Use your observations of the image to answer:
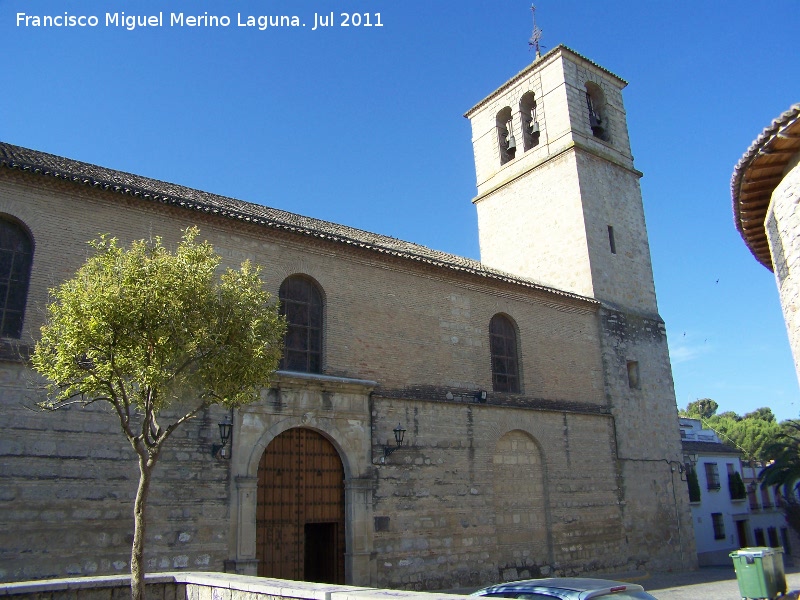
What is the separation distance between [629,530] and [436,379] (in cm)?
682

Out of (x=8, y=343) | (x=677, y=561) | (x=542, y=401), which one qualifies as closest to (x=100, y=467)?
(x=8, y=343)

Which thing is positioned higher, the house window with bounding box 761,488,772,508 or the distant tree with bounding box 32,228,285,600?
the distant tree with bounding box 32,228,285,600

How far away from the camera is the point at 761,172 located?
23.6ft

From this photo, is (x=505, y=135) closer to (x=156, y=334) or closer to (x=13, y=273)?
(x=13, y=273)

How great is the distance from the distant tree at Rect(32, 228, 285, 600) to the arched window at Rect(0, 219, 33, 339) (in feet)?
7.96

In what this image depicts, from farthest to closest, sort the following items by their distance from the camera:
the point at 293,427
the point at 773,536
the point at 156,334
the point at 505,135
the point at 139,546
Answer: the point at 773,536
the point at 505,135
the point at 293,427
the point at 156,334
the point at 139,546

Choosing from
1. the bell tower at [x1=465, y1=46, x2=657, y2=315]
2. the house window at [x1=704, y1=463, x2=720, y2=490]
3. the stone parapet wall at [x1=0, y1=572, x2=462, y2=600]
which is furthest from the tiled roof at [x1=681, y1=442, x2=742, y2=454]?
the stone parapet wall at [x1=0, y1=572, x2=462, y2=600]

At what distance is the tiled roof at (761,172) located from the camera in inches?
260

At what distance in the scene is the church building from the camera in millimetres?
9914

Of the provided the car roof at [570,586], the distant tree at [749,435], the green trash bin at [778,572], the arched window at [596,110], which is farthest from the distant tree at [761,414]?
the car roof at [570,586]

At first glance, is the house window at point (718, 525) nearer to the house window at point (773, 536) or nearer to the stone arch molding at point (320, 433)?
the house window at point (773, 536)

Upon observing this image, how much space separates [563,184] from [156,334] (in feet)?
50.7

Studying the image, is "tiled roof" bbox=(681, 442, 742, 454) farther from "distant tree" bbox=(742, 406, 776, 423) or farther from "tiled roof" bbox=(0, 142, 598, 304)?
"distant tree" bbox=(742, 406, 776, 423)

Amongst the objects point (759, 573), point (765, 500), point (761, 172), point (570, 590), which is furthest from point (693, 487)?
point (570, 590)
